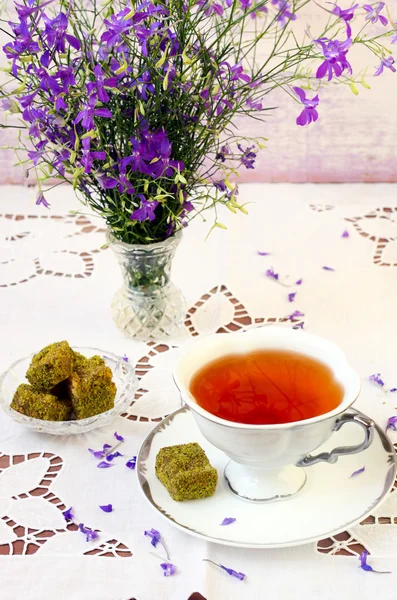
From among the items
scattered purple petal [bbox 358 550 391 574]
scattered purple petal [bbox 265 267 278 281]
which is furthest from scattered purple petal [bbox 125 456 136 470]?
scattered purple petal [bbox 265 267 278 281]

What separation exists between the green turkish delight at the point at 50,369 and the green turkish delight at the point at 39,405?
0.05ft

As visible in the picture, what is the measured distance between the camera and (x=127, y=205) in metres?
1.49

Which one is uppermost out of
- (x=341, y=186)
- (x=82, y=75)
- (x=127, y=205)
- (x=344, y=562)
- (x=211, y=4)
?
(x=211, y=4)

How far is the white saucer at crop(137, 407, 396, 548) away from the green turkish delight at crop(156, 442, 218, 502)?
0.01 m

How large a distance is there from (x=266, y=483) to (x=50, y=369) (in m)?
0.40

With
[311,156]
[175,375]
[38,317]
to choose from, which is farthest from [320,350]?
[311,156]

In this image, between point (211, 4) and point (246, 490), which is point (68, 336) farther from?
point (211, 4)

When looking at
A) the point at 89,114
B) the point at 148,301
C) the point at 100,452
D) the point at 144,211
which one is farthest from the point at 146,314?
the point at 89,114

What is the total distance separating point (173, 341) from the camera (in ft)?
5.45

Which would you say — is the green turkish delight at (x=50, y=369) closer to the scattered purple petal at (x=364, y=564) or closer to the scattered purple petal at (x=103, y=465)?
the scattered purple petal at (x=103, y=465)

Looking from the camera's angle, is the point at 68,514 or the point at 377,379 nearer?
the point at 68,514

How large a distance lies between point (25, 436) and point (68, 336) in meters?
0.35

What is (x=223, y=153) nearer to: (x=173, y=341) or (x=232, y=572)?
(x=173, y=341)

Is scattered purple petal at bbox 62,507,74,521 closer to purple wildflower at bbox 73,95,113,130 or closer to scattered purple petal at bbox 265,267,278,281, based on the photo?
purple wildflower at bbox 73,95,113,130
